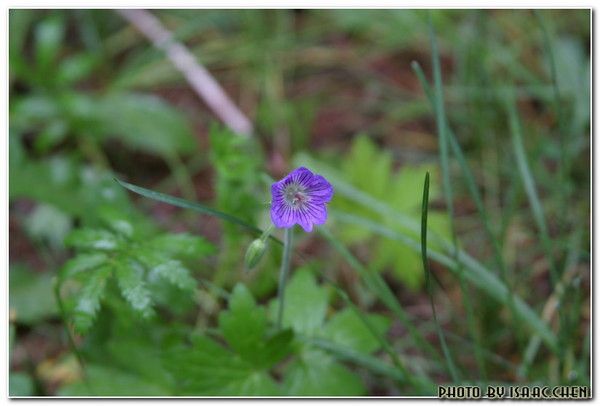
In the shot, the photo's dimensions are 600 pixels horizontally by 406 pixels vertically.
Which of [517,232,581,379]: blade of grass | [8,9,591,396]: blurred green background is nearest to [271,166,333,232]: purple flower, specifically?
[8,9,591,396]: blurred green background

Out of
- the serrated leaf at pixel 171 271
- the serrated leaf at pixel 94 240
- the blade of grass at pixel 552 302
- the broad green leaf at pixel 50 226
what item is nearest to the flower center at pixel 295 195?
the serrated leaf at pixel 171 271

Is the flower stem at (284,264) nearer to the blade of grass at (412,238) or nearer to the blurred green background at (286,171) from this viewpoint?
the blurred green background at (286,171)

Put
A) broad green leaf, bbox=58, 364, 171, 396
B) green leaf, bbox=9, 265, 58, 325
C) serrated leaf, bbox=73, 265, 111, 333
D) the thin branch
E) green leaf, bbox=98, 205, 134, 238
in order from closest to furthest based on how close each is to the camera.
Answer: serrated leaf, bbox=73, 265, 111, 333 < green leaf, bbox=98, 205, 134, 238 < broad green leaf, bbox=58, 364, 171, 396 < green leaf, bbox=9, 265, 58, 325 < the thin branch

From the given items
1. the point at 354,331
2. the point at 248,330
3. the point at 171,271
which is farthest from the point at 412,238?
the point at 171,271

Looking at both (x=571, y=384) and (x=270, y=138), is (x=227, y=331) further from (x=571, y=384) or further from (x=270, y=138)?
(x=270, y=138)

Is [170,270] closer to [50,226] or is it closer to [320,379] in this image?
[320,379]


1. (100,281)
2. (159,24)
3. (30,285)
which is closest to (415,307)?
(100,281)

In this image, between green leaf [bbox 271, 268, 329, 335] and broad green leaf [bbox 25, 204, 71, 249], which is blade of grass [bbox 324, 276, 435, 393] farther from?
broad green leaf [bbox 25, 204, 71, 249]
